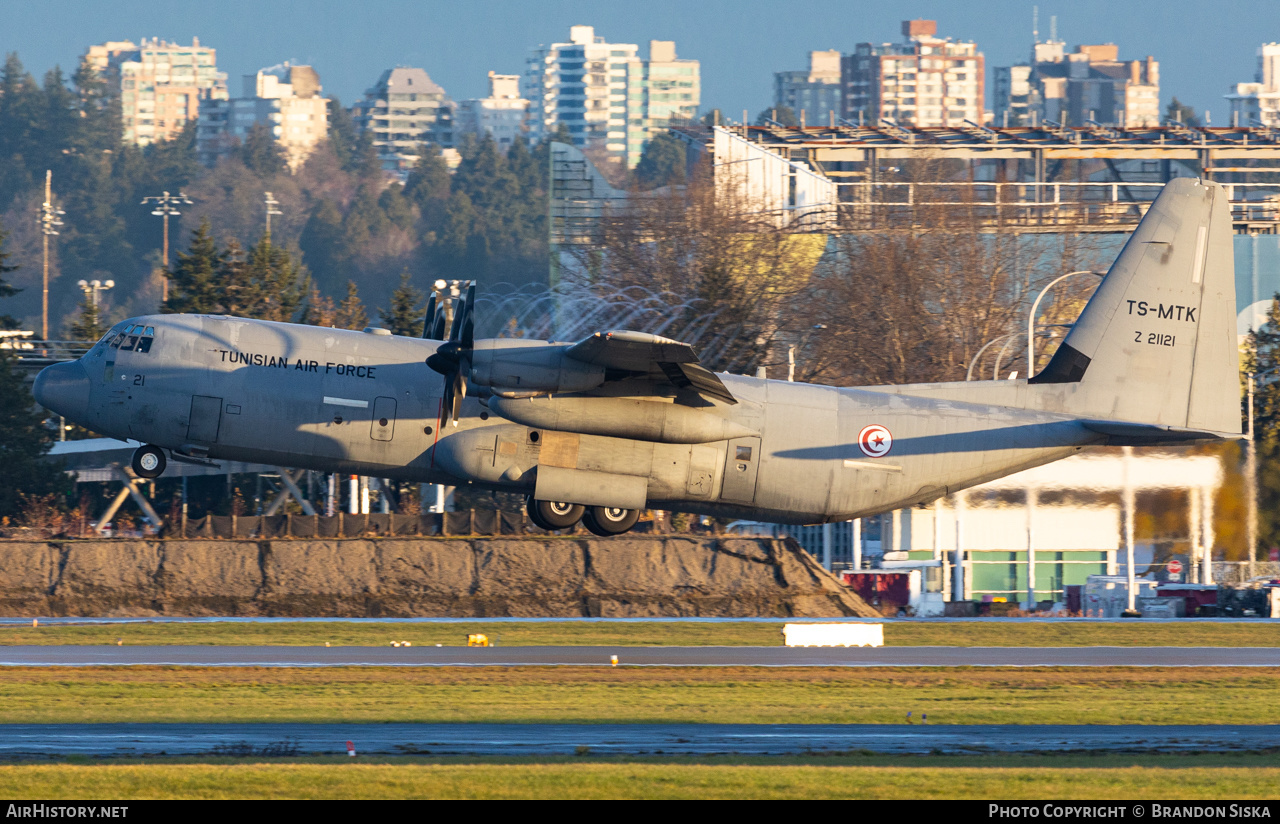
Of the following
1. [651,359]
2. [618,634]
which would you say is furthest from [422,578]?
[651,359]

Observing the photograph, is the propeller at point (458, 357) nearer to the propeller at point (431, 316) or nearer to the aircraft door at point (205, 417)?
the propeller at point (431, 316)

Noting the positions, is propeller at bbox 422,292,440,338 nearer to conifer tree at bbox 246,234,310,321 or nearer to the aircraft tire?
the aircraft tire

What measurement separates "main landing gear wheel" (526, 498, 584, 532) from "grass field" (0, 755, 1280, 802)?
10501 millimetres

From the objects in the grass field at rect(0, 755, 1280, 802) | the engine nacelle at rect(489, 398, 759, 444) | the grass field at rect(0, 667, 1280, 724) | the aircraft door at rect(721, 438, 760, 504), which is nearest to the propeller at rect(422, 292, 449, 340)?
the engine nacelle at rect(489, 398, 759, 444)

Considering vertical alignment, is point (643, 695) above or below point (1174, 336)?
below

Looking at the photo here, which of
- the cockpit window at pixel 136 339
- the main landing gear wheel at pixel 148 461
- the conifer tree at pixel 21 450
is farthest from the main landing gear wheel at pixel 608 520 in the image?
the conifer tree at pixel 21 450

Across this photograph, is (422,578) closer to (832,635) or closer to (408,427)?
(832,635)

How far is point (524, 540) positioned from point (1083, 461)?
46.9 ft

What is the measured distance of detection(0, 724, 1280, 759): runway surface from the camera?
20.0 metres

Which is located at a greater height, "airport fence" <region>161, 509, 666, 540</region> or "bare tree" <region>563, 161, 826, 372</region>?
"bare tree" <region>563, 161, 826, 372</region>

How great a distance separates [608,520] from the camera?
30.1m

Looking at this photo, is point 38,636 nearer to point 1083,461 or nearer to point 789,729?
point 789,729

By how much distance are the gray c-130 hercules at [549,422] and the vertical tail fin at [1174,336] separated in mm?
1701

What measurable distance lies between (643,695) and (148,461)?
35.7 ft
